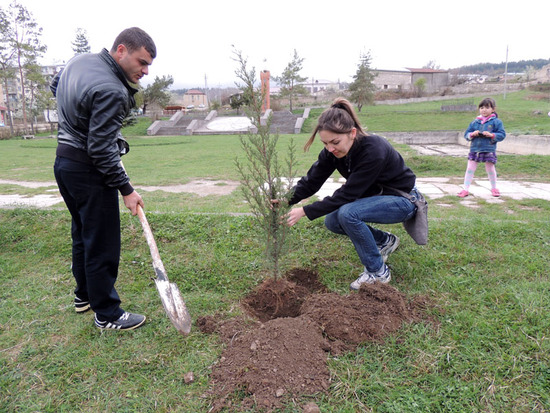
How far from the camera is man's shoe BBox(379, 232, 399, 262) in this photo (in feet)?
11.6

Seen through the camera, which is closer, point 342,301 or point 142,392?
point 142,392

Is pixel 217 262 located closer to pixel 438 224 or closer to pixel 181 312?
pixel 181 312

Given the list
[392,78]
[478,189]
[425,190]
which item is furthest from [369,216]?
[392,78]

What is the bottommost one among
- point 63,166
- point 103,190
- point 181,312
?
point 181,312

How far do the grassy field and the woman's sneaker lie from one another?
143 millimetres

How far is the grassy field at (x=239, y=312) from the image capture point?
2125 mm

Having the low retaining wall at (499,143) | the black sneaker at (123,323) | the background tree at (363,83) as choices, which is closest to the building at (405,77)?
the background tree at (363,83)

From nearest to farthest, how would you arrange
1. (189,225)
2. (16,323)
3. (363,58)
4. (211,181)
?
(16,323) < (189,225) < (211,181) < (363,58)

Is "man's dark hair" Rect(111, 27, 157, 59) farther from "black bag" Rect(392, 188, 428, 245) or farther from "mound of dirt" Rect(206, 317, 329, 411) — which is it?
"black bag" Rect(392, 188, 428, 245)

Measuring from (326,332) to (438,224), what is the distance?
2352 mm

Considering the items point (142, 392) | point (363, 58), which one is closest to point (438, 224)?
point (142, 392)

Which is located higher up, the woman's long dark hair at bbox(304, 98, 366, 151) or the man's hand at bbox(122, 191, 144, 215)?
the woman's long dark hair at bbox(304, 98, 366, 151)

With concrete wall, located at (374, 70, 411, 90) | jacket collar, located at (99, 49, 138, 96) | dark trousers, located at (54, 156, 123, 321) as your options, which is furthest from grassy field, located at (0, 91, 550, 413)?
concrete wall, located at (374, 70, 411, 90)

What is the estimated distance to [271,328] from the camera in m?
2.43
